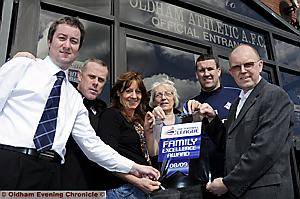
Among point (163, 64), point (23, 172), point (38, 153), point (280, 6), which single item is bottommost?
point (23, 172)

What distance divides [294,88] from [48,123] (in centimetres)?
502

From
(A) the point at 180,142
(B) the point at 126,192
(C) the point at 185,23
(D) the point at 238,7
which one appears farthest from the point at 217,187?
(D) the point at 238,7

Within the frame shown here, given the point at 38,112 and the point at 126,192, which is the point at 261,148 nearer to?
the point at 126,192

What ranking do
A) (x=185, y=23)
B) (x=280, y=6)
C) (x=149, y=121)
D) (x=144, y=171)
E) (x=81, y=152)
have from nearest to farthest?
(x=144, y=171)
(x=81, y=152)
(x=149, y=121)
(x=185, y=23)
(x=280, y=6)

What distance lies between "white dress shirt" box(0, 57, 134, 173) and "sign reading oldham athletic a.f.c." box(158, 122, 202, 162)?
271 mm

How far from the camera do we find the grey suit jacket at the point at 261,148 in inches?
93.2

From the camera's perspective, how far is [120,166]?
8.12ft

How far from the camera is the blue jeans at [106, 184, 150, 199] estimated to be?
8.55ft

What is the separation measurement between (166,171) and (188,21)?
3077 millimetres

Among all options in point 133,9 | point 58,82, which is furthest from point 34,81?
point 133,9

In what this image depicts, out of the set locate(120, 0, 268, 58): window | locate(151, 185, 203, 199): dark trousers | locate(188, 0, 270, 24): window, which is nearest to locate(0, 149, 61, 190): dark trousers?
locate(151, 185, 203, 199): dark trousers

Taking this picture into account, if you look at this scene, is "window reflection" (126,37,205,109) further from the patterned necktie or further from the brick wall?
the brick wall

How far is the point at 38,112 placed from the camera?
7.28 feet

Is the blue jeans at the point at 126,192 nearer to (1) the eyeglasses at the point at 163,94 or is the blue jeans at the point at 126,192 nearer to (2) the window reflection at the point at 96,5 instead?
(1) the eyeglasses at the point at 163,94
